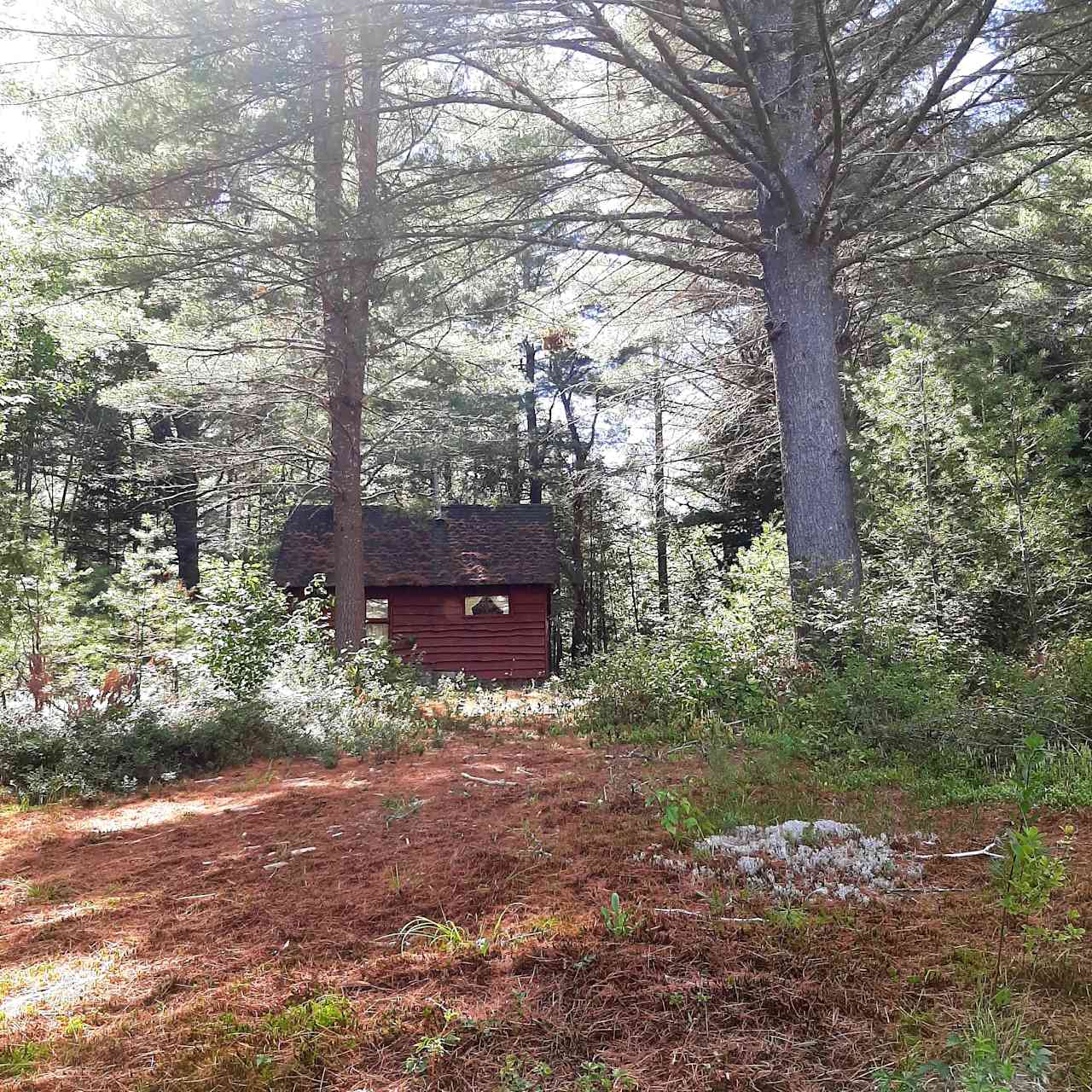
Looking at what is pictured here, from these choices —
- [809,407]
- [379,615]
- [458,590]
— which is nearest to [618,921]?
[809,407]

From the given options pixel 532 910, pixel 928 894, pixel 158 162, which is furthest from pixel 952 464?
pixel 158 162

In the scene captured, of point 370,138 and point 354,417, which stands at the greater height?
point 370,138

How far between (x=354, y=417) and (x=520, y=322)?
9.67 ft

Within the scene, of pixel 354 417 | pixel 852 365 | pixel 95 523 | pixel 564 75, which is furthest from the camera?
pixel 95 523

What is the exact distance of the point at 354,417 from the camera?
448 inches

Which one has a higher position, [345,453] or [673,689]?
[345,453]

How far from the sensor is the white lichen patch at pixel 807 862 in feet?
9.55

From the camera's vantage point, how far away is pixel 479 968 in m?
2.41

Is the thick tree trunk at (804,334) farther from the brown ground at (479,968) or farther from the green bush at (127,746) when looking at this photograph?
the green bush at (127,746)

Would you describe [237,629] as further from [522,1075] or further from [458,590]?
[458,590]

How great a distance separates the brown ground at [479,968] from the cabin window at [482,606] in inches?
614

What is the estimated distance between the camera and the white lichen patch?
291 centimetres

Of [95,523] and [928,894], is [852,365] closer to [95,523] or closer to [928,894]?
[928,894]

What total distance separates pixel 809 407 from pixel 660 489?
11376 mm
